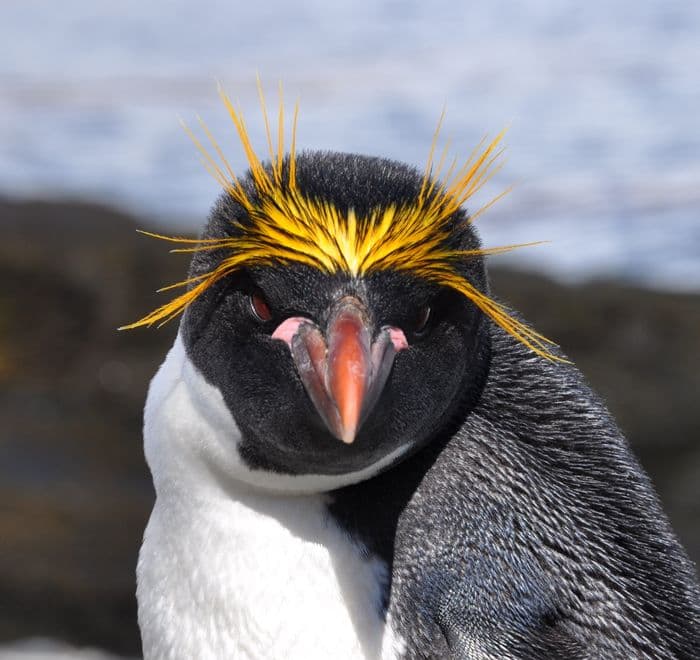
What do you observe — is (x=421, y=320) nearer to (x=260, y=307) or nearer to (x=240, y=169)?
(x=260, y=307)

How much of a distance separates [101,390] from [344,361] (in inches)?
147

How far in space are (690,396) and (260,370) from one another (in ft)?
11.6

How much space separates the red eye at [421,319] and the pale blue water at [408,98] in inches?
157

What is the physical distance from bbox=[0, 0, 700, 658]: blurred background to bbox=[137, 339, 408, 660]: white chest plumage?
229 cm

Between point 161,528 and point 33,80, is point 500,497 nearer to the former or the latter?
point 161,528

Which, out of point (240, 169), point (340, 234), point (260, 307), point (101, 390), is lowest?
point (101, 390)

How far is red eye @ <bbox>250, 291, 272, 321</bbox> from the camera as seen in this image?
1908 millimetres

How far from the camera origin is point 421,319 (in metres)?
1.89

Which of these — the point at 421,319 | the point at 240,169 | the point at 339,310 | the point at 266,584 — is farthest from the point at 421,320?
the point at 240,169

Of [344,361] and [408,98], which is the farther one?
[408,98]

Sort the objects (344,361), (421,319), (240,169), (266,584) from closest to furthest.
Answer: (344,361)
(421,319)
(266,584)
(240,169)

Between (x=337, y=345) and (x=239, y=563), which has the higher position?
(x=337, y=345)

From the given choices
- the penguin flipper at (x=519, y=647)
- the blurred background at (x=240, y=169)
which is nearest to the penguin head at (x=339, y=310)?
the penguin flipper at (x=519, y=647)

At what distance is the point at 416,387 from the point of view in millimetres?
1906
